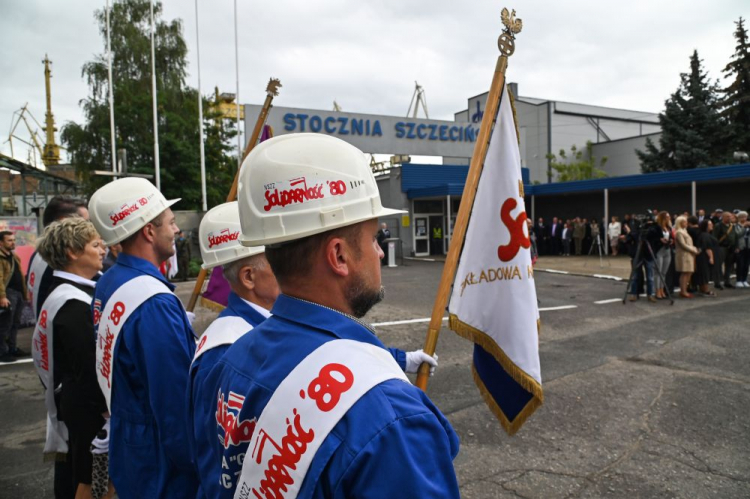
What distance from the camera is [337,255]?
1331mm

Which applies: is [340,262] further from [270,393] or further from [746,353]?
[746,353]

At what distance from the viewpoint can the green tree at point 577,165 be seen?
4034cm

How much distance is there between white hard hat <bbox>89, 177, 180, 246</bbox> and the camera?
261cm

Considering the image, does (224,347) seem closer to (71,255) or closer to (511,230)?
(71,255)

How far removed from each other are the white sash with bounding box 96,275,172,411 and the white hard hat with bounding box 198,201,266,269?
0.36 metres

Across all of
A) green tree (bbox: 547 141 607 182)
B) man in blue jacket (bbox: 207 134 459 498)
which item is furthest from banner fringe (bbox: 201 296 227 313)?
green tree (bbox: 547 141 607 182)

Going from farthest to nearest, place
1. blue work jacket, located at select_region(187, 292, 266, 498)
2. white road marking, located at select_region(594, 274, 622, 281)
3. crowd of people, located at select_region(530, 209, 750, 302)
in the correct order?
1. white road marking, located at select_region(594, 274, 622, 281)
2. crowd of people, located at select_region(530, 209, 750, 302)
3. blue work jacket, located at select_region(187, 292, 266, 498)

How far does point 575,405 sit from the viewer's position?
198 inches

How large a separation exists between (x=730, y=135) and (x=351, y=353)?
3822 centimetres

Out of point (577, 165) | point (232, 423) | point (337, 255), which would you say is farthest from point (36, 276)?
point (577, 165)

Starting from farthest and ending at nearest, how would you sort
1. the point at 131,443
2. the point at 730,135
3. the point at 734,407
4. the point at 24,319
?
the point at 730,135 < the point at 24,319 < the point at 734,407 < the point at 131,443

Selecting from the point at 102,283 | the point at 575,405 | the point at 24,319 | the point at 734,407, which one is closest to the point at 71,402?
the point at 102,283

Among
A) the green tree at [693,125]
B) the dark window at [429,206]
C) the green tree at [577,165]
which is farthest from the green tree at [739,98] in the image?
the dark window at [429,206]

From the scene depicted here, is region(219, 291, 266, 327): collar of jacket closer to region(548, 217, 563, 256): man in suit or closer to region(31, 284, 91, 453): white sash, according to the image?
region(31, 284, 91, 453): white sash
